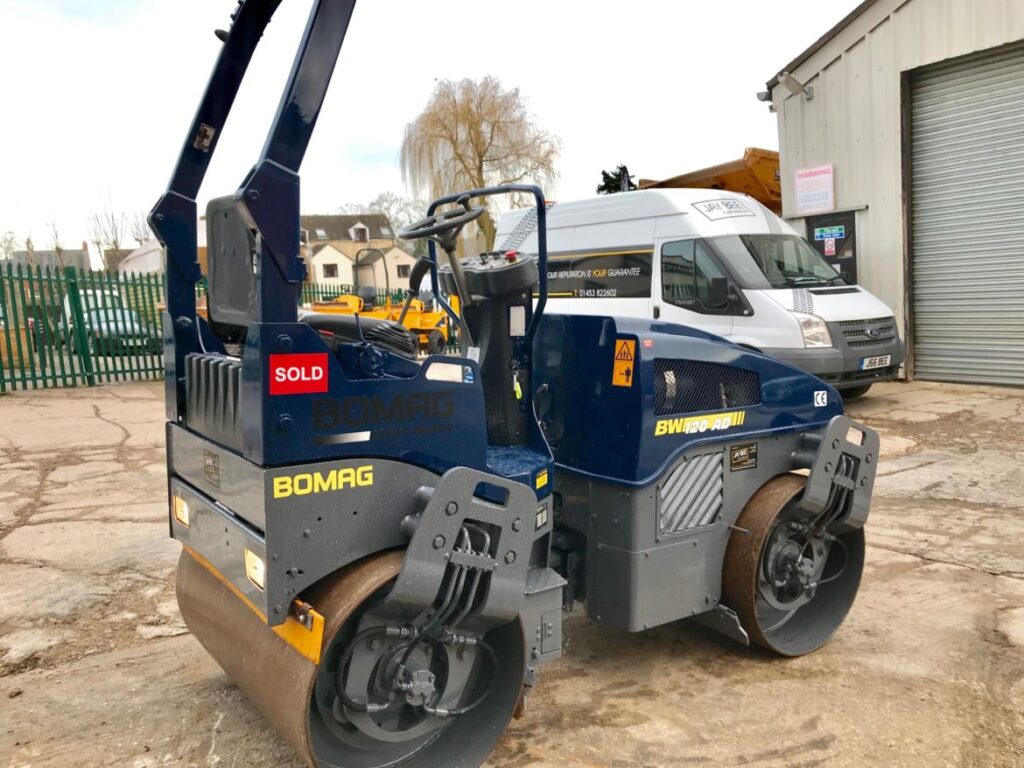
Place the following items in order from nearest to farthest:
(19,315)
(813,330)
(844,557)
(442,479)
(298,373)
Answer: (298,373) < (442,479) < (844,557) < (813,330) < (19,315)

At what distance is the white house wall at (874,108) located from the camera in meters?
11.8

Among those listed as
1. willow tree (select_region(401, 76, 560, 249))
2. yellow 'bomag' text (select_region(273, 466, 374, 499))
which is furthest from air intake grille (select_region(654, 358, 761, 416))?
willow tree (select_region(401, 76, 560, 249))

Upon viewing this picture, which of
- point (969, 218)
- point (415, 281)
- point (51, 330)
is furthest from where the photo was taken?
point (51, 330)

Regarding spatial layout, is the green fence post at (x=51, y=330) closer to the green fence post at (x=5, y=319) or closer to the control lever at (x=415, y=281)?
the green fence post at (x=5, y=319)

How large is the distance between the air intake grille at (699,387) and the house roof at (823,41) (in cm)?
1076

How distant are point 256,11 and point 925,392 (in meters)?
10.8

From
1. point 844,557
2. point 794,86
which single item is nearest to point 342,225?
point 794,86

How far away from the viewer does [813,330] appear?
30.9 feet

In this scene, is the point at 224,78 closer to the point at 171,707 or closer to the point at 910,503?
the point at 171,707

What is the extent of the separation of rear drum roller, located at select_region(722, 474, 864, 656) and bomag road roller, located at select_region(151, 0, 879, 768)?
0.01 metres

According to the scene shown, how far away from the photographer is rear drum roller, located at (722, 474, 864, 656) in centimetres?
376

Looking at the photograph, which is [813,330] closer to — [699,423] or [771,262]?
[771,262]

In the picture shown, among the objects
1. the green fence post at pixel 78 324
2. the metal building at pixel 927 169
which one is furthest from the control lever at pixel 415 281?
the green fence post at pixel 78 324

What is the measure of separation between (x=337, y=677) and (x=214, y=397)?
0.97 metres
